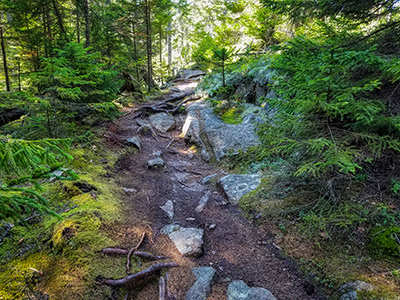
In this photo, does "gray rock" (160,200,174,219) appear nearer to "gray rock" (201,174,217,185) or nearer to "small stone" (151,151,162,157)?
"gray rock" (201,174,217,185)

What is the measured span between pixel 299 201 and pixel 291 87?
2.60 m

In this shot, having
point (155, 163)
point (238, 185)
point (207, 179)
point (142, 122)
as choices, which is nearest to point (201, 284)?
point (238, 185)

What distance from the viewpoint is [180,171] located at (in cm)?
802

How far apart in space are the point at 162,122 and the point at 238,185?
7.93 metres

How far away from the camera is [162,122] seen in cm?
1251

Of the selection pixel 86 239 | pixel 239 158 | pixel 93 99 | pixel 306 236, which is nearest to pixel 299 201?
pixel 306 236

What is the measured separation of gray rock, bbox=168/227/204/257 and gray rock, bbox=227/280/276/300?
0.90 meters

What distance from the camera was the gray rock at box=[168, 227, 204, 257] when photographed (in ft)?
12.4

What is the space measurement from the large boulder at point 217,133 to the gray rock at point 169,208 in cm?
378

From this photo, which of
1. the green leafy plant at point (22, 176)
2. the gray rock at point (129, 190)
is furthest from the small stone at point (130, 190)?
the green leafy plant at point (22, 176)

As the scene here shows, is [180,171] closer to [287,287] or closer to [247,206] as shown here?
[247,206]

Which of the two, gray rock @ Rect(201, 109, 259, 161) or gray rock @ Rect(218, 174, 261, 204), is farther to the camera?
gray rock @ Rect(201, 109, 259, 161)

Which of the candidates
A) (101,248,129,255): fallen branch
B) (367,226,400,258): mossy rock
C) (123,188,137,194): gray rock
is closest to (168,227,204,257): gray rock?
(101,248,129,255): fallen branch

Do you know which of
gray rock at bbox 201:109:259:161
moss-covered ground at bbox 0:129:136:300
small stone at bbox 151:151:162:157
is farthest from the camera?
small stone at bbox 151:151:162:157
